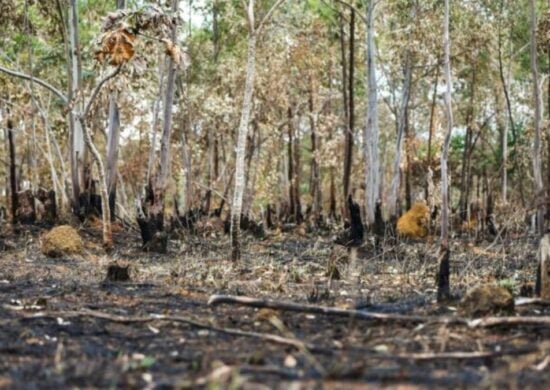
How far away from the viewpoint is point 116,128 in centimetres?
1634

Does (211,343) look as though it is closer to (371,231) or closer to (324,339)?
(324,339)

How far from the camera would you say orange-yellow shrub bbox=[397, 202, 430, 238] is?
16.5 m

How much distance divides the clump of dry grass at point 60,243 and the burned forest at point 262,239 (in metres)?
0.03

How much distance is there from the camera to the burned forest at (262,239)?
13.3ft

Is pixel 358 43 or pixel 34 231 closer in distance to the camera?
pixel 34 231

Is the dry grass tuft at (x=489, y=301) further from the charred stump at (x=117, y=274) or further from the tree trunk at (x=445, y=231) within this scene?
the charred stump at (x=117, y=274)

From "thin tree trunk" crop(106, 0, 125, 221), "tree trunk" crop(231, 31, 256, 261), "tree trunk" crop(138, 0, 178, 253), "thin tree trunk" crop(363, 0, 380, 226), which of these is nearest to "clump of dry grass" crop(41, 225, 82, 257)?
"tree trunk" crop(138, 0, 178, 253)

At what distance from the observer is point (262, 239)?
1611 cm

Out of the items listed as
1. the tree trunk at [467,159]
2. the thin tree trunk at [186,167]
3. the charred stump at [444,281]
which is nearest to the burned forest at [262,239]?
the charred stump at [444,281]

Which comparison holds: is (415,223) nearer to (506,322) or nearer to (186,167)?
(186,167)

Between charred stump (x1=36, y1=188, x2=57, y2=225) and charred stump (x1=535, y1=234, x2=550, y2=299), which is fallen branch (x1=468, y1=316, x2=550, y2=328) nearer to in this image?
charred stump (x1=535, y1=234, x2=550, y2=299)

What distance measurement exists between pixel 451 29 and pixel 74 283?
614 inches

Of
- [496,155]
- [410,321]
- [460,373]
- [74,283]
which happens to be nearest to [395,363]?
[460,373]

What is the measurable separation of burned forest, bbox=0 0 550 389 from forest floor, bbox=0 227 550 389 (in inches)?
0.9
